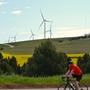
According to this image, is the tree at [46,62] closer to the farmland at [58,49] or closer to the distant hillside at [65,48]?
the farmland at [58,49]

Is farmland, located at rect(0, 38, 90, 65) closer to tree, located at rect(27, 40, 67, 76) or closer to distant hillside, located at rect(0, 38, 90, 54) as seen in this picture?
distant hillside, located at rect(0, 38, 90, 54)

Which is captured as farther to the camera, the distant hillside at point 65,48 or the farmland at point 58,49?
the distant hillside at point 65,48

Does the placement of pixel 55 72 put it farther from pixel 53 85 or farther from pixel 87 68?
pixel 53 85

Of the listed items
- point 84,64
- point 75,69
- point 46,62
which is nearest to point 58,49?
point 46,62

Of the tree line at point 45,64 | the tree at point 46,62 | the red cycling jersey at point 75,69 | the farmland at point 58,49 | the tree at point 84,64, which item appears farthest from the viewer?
the farmland at point 58,49

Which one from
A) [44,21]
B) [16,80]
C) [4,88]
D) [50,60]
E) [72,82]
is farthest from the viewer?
[44,21]

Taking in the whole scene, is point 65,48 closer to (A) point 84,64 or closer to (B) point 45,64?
(B) point 45,64

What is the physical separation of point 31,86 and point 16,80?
3.64ft

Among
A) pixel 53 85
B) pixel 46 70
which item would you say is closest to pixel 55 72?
pixel 46 70

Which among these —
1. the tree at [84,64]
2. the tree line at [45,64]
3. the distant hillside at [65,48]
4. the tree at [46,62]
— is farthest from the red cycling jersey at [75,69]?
the distant hillside at [65,48]

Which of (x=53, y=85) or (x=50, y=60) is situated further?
(x=50, y=60)

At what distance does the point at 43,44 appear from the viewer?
71.7m

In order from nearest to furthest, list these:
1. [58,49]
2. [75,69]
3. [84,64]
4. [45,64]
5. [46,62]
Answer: [75,69]
[84,64]
[45,64]
[46,62]
[58,49]

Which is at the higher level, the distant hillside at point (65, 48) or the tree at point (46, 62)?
the tree at point (46, 62)
